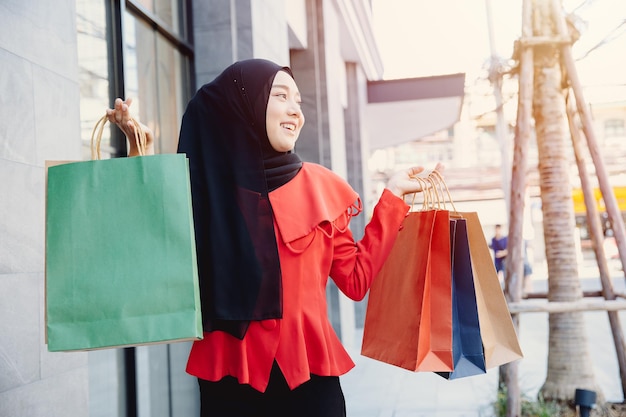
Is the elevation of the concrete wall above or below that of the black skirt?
above

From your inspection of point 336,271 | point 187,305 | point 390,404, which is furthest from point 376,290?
point 390,404

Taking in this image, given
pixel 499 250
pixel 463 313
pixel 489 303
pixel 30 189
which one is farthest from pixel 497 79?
pixel 499 250

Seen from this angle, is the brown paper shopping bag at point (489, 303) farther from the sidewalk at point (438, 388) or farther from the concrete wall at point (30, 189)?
the sidewalk at point (438, 388)

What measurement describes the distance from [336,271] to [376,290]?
24 centimetres

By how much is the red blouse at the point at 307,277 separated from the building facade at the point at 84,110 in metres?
0.61

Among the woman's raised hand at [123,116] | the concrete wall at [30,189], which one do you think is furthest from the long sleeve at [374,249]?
the concrete wall at [30,189]

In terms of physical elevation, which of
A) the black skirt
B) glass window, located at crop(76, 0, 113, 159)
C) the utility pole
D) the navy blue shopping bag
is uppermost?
the utility pole

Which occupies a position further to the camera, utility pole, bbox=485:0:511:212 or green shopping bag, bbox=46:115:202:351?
utility pole, bbox=485:0:511:212

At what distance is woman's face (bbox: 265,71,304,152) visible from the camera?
200 cm

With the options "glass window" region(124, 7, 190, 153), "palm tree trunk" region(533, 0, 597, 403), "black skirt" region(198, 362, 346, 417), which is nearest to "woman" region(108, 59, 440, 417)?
"black skirt" region(198, 362, 346, 417)

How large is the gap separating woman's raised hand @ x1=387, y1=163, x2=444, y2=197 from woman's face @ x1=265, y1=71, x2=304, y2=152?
0.34m

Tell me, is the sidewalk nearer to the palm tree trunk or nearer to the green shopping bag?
the palm tree trunk

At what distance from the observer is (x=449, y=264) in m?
2.17

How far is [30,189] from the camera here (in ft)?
7.02
